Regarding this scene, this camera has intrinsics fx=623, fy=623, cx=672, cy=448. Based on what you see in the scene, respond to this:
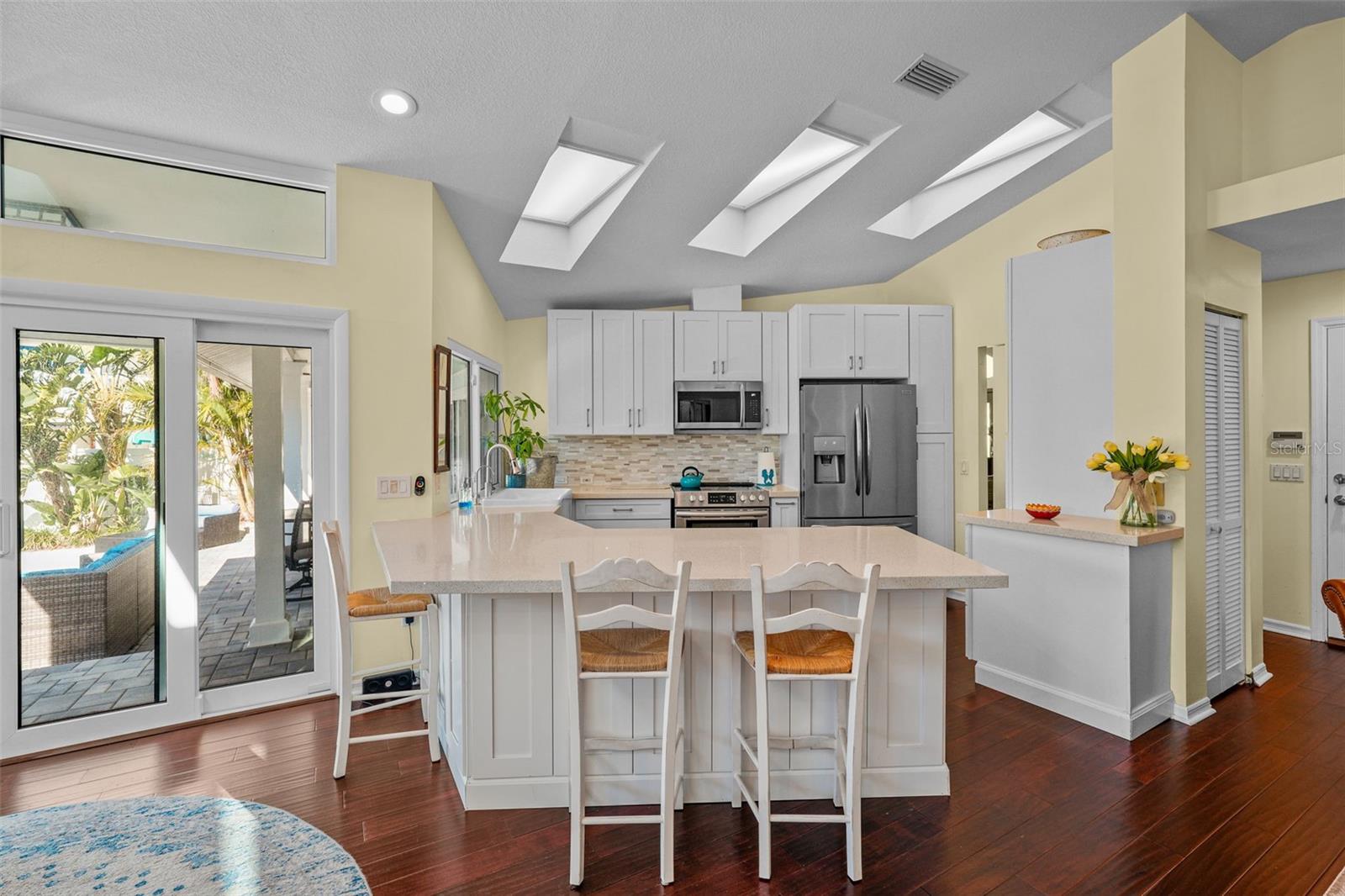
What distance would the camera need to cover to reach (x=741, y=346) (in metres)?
5.14

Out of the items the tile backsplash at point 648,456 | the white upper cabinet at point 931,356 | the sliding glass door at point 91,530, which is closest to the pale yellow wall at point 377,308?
the sliding glass door at point 91,530

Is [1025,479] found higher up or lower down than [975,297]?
lower down

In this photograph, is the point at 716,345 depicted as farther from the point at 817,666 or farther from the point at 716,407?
the point at 817,666

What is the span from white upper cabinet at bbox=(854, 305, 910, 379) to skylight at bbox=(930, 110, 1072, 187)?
1.14m

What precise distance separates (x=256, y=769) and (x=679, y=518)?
2.99 m

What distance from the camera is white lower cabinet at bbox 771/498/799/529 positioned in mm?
4852

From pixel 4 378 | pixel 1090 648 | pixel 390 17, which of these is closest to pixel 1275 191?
pixel 1090 648

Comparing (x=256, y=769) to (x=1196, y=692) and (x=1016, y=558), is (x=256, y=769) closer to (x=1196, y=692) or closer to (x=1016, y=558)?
(x=1016, y=558)

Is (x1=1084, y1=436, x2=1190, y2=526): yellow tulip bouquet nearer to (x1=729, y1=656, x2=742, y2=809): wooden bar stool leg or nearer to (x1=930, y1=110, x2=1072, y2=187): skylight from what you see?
(x1=930, y1=110, x2=1072, y2=187): skylight

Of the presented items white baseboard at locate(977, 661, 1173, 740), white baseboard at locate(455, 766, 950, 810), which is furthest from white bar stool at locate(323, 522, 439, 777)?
white baseboard at locate(977, 661, 1173, 740)

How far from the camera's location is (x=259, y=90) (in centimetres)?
243

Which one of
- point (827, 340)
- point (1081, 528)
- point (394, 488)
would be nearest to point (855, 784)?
point (1081, 528)

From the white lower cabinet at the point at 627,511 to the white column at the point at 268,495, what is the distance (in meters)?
2.15

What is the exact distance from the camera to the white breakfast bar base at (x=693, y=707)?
214 cm
